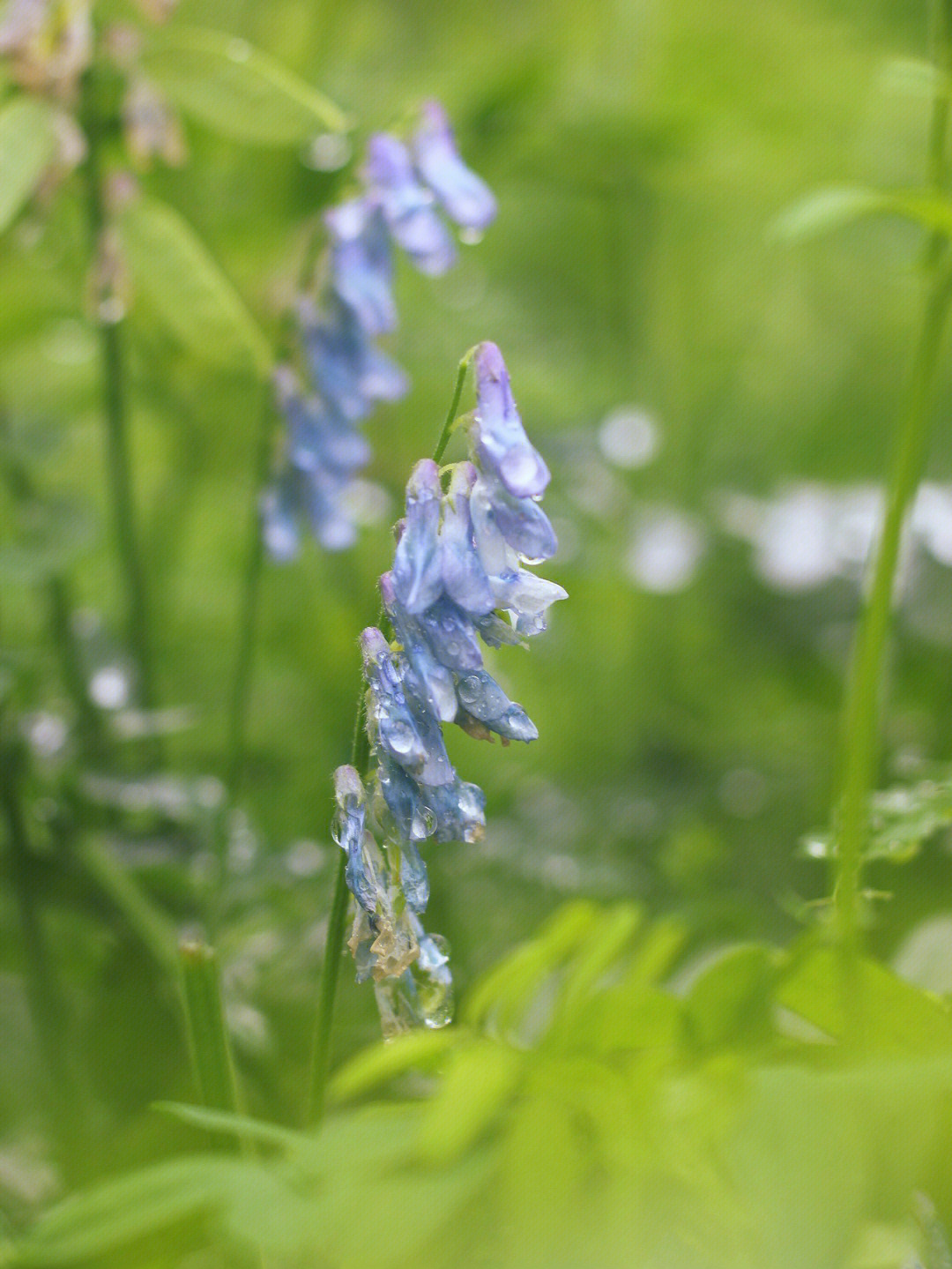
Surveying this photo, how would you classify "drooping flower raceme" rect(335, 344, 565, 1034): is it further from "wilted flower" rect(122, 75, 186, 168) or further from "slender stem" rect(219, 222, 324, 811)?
"wilted flower" rect(122, 75, 186, 168)

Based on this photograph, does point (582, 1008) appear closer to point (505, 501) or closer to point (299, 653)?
point (505, 501)

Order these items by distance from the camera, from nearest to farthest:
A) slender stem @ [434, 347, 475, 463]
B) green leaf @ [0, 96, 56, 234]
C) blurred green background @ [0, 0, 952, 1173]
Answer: slender stem @ [434, 347, 475, 463] < green leaf @ [0, 96, 56, 234] < blurred green background @ [0, 0, 952, 1173]

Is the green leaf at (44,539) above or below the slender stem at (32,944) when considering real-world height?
above

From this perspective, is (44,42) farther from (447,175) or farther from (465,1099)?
(465,1099)

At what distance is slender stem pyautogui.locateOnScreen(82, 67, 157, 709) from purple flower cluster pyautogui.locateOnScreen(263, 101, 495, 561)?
0.15 meters

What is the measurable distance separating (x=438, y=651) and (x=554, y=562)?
122cm

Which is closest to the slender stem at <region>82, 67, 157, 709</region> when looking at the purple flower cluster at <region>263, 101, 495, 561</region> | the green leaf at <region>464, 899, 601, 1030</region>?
the purple flower cluster at <region>263, 101, 495, 561</region>

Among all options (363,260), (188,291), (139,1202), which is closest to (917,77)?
(363,260)

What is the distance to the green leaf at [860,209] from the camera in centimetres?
80

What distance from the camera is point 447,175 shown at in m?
1.07

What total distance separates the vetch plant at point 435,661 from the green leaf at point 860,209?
28 cm

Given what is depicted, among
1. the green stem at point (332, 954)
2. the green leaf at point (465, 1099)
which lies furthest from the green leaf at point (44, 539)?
the green leaf at point (465, 1099)

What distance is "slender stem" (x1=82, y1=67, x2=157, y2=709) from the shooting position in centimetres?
116

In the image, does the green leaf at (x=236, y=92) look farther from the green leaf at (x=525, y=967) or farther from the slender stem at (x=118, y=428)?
the green leaf at (x=525, y=967)
